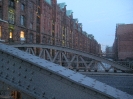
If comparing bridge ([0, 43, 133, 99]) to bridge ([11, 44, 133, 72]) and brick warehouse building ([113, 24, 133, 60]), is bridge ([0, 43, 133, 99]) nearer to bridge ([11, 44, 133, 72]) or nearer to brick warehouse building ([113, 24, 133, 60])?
bridge ([11, 44, 133, 72])

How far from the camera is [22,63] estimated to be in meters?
4.38

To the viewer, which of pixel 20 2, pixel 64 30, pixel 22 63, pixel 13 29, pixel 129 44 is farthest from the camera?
pixel 64 30

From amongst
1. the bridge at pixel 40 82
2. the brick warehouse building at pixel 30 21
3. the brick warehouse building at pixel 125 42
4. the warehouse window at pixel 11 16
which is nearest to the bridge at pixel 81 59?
the bridge at pixel 40 82

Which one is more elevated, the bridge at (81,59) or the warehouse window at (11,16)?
the warehouse window at (11,16)

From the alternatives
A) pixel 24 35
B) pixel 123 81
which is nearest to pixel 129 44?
pixel 24 35

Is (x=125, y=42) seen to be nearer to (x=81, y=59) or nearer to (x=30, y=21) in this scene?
(x=30, y=21)

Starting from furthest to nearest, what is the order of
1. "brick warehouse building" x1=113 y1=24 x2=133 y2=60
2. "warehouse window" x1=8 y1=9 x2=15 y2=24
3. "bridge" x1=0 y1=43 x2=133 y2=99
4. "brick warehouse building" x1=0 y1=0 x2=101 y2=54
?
"brick warehouse building" x1=113 y1=24 x2=133 y2=60 < "warehouse window" x1=8 y1=9 x2=15 y2=24 < "brick warehouse building" x1=0 y1=0 x2=101 y2=54 < "bridge" x1=0 y1=43 x2=133 y2=99

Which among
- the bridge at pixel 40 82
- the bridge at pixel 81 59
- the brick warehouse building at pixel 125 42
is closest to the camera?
the bridge at pixel 40 82

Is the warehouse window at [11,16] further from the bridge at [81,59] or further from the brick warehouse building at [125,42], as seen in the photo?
the brick warehouse building at [125,42]

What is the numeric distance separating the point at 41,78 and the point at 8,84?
2.99 feet

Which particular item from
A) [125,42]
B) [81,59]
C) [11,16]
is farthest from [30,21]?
[81,59]

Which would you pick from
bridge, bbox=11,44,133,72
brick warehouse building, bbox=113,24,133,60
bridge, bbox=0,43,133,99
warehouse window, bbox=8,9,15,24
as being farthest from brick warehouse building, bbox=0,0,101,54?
bridge, bbox=0,43,133,99

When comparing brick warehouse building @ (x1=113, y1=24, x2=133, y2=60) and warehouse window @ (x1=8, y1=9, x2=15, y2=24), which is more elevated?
warehouse window @ (x1=8, y1=9, x2=15, y2=24)

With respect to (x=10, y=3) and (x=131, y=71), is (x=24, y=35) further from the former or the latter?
(x=131, y=71)
